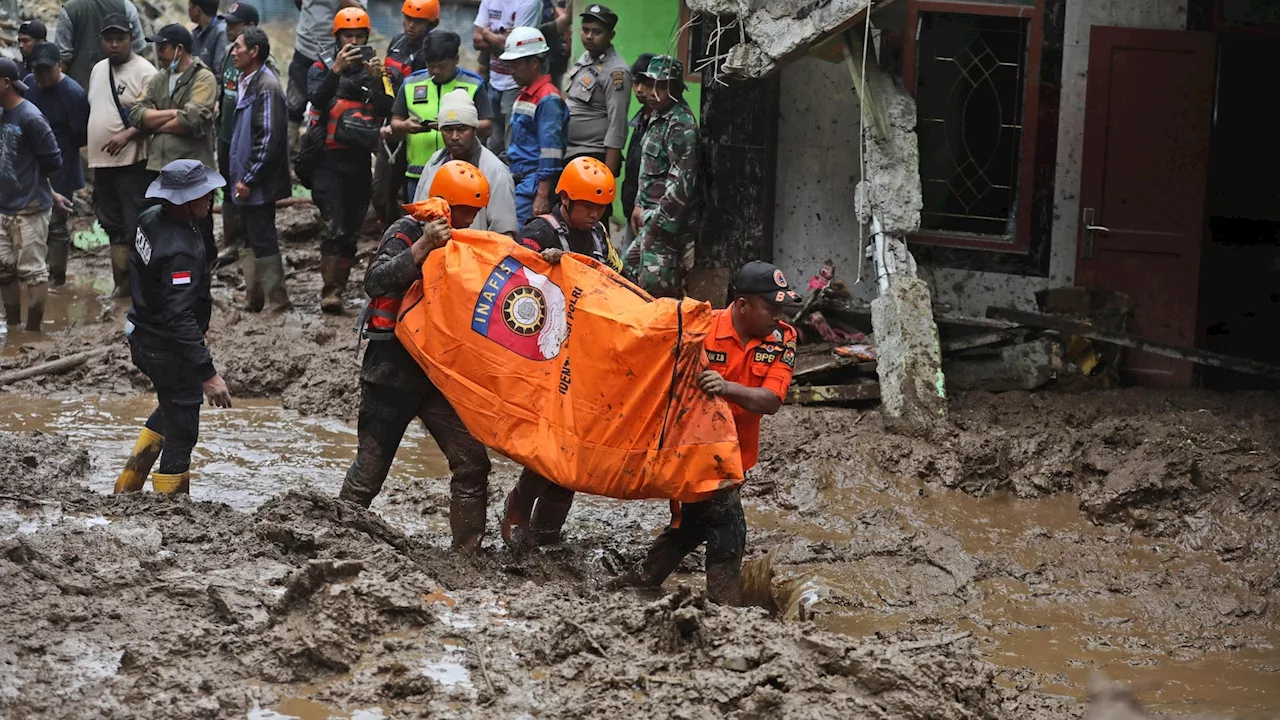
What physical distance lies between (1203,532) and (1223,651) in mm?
1541

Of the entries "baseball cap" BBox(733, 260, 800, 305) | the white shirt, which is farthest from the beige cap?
the white shirt

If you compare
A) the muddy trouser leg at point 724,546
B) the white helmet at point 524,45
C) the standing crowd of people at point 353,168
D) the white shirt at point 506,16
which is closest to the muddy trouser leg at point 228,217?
the standing crowd of people at point 353,168

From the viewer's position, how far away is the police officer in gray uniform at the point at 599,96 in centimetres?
1078

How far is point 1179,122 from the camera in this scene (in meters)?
10.2

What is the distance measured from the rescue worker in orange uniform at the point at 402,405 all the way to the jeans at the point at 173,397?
96 centimetres

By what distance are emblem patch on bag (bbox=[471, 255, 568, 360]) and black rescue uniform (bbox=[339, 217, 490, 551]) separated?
17.0 inches

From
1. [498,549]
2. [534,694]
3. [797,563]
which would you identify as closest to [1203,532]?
[797,563]

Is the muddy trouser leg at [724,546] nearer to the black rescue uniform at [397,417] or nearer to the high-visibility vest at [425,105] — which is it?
the black rescue uniform at [397,417]

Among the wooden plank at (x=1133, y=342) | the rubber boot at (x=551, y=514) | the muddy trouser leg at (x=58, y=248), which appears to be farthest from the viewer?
the muddy trouser leg at (x=58, y=248)

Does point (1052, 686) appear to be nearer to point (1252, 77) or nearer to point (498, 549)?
point (498, 549)

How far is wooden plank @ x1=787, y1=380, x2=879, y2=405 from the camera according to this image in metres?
9.48

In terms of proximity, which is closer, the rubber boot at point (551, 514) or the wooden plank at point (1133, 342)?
the rubber boot at point (551, 514)

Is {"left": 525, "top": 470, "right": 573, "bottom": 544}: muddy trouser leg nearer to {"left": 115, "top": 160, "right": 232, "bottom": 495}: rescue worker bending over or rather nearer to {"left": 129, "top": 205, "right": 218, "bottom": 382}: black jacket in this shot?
{"left": 115, "top": 160, "right": 232, "bottom": 495}: rescue worker bending over

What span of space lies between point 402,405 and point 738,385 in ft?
5.66
